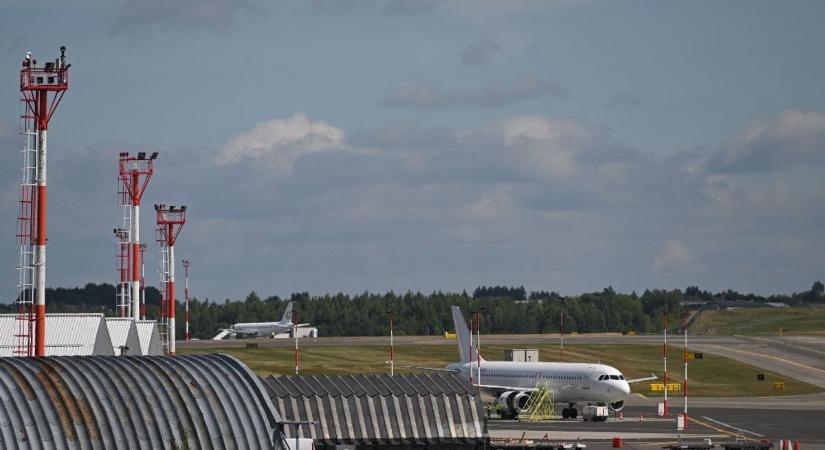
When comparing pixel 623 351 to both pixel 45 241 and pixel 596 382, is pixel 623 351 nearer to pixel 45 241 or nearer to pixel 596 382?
pixel 596 382

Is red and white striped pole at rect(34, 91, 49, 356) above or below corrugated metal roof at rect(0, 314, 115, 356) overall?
above

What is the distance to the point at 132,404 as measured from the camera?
4875cm

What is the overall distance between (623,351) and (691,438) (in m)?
104

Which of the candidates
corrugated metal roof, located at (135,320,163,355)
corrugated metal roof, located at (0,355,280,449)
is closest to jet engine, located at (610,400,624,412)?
corrugated metal roof, located at (135,320,163,355)

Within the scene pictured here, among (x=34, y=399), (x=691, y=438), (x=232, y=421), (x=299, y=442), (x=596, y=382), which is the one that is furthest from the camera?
(x=596, y=382)

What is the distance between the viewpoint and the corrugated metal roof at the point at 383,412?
62500 millimetres

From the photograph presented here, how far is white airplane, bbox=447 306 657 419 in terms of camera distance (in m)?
110

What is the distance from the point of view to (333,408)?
63312mm

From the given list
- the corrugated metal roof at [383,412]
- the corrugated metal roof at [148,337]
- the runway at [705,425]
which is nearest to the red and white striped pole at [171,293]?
the corrugated metal roof at [148,337]

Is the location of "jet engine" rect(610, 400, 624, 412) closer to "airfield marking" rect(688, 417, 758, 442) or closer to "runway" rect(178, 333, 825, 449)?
"runway" rect(178, 333, 825, 449)

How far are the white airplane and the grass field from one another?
32955 millimetres

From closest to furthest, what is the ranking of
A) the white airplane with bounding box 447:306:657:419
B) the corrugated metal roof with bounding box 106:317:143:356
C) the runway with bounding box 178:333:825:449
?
the runway with bounding box 178:333:825:449 < the corrugated metal roof with bounding box 106:317:143:356 < the white airplane with bounding box 447:306:657:419

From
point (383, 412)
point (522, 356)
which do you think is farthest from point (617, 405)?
point (383, 412)

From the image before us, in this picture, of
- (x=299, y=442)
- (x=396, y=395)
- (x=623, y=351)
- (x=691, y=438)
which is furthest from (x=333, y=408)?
(x=623, y=351)
